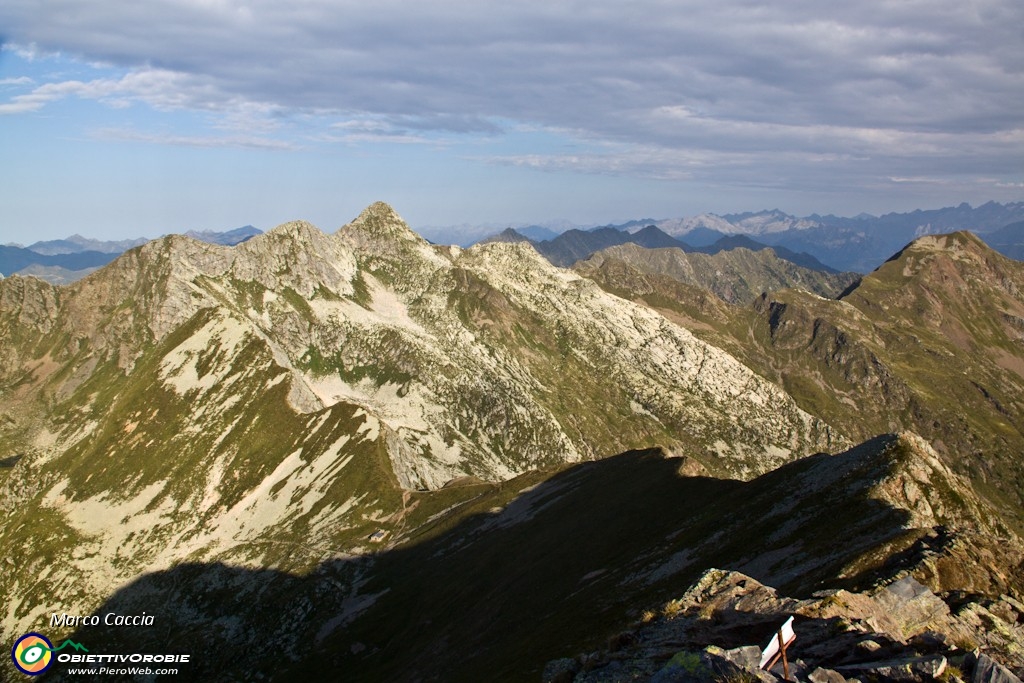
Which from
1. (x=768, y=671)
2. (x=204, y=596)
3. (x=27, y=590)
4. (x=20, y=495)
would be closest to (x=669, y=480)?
(x=768, y=671)

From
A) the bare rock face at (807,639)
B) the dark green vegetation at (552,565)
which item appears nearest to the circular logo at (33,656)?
the dark green vegetation at (552,565)

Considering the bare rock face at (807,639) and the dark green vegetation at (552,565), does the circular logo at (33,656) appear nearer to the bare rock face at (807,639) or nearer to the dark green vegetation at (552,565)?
the dark green vegetation at (552,565)

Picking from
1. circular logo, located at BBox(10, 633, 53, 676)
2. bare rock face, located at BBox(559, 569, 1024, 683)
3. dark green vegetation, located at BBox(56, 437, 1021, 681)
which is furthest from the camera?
circular logo, located at BBox(10, 633, 53, 676)

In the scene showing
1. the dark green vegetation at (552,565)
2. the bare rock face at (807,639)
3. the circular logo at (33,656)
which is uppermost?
the bare rock face at (807,639)

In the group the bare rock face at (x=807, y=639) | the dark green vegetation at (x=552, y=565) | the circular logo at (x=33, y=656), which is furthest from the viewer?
the circular logo at (x=33, y=656)

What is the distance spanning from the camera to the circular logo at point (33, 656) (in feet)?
395

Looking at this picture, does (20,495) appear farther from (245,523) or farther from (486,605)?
(486,605)

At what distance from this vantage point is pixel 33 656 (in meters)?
125

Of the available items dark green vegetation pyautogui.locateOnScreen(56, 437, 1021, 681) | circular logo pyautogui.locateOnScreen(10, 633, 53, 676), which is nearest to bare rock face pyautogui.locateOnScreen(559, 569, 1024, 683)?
dark green vegetation pyautogui.locateOnScreen(56, 437, 1021, 681)

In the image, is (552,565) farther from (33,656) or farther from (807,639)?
(33,656)

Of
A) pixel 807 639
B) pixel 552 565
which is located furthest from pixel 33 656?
pixel 807 639

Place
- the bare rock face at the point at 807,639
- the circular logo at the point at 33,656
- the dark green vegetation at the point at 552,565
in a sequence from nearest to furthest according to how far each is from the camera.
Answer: the bare rock face at the point at 807,639
the dark green vegetation at the point at 552,565
the circular logo at the point at 33,656

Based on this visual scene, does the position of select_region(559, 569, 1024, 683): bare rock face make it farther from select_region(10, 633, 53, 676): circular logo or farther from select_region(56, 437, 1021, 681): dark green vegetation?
select_region(10, 633, 53, 676): circular logo

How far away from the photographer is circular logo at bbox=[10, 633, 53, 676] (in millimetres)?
120375
